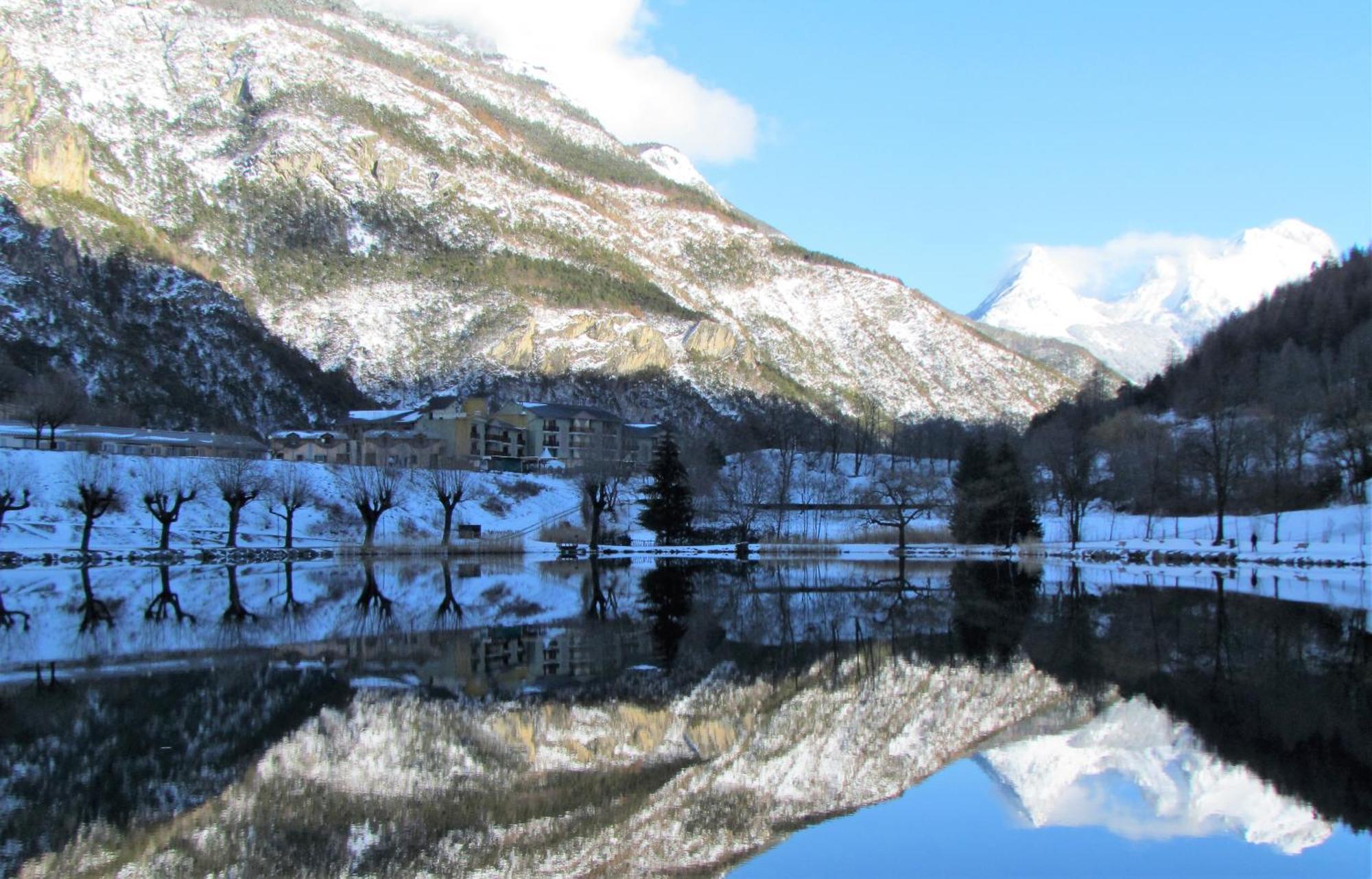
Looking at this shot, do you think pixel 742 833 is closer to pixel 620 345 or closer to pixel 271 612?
pixel 271 612

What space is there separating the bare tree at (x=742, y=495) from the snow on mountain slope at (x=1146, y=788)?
171 ft

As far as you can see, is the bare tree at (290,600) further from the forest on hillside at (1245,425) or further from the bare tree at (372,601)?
the forest on hillside at (1245,425)

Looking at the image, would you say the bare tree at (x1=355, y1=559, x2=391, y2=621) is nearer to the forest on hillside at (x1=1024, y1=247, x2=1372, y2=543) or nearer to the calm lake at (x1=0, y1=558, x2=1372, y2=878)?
the calm lake at (x1=0, y1=558, x2=1372, y2=878)

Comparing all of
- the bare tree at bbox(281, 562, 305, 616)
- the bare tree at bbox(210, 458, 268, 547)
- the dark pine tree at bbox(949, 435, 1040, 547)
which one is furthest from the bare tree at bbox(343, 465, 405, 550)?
the dark pine tree at bbox(949, 435, 1040, 547)

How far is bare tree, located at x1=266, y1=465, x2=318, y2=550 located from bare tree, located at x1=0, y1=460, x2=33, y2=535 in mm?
12304

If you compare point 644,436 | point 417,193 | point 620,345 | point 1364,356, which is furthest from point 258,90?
point 1364,356

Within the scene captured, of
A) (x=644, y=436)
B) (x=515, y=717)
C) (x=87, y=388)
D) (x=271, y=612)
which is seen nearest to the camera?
(x=515, y=717)

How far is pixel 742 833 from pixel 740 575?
34.9 m

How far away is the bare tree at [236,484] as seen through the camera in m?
54.9

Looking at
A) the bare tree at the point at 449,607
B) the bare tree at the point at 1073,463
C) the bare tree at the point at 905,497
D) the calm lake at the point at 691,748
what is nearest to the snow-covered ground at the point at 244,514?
the bare tree at the point at 905,497

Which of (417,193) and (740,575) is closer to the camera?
(740,575)

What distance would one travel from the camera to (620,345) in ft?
571

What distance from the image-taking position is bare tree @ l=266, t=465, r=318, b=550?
58031mm

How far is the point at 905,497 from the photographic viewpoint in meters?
61.1
